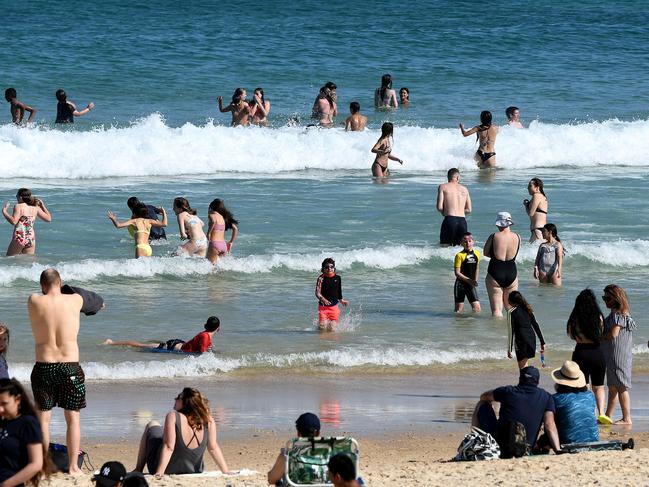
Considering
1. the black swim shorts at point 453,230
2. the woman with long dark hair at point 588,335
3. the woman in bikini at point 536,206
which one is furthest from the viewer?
the black swim shorts at point 453,230

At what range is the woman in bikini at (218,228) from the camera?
Result: 16.2 m

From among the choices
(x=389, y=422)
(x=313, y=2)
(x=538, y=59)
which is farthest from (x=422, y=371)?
(x=313, y=2)

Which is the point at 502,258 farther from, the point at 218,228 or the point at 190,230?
the point at 190,230

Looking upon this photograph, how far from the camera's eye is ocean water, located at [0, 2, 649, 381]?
13.9m

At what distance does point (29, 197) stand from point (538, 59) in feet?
77.6

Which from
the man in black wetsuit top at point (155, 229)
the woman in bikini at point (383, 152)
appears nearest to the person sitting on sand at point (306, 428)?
the man in black wetsuit top at point (155, 229)

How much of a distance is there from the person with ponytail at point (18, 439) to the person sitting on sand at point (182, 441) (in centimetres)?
196

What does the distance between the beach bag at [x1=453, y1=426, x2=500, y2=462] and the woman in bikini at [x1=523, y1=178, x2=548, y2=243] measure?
7.49 meters

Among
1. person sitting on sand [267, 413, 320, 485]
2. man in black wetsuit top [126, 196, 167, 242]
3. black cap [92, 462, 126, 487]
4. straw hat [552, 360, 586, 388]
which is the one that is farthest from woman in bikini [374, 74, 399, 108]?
black cap [92, 462, 126, 487]

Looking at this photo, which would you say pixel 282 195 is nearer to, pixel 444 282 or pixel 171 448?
pixel 444 282

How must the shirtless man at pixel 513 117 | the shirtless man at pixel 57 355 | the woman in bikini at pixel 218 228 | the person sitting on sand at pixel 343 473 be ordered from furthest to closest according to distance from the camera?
the shirtless man at pixel 513 117 → the woman in bikini at pixel 218 228 → the shirtless man at pixel 57 355 → the person sitting on sand at pixel 343 473

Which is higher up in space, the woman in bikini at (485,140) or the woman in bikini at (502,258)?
the woman in bikini at (485,140)

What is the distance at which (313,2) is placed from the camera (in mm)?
43219

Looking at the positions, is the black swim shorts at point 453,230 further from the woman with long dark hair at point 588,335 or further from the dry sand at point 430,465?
the dry sand at point 430,465
